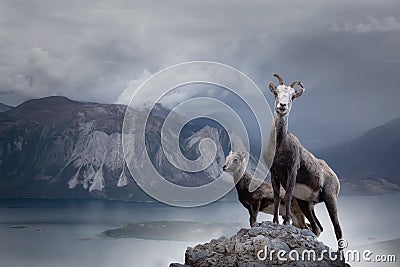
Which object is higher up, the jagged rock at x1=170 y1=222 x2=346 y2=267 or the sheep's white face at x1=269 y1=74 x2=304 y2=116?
the sheep's white face at x1=269 y1=74 x2=304 y2=116

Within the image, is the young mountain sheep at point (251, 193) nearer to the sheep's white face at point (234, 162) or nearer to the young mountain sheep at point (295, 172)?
the sheep's white face at point (234, 162)

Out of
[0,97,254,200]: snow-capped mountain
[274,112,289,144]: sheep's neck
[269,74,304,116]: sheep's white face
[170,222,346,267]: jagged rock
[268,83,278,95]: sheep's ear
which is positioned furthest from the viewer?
[0,97,254,200]: snow-capped mountain

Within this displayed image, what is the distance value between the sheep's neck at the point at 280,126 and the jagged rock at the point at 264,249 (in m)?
1.24

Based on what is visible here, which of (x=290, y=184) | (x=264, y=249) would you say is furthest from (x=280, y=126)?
(x=264, y=249)

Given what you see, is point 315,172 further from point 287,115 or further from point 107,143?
point 107,143

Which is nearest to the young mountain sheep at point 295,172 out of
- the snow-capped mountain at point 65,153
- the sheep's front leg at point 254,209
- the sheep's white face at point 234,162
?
the sheep's front leg at point 254,209

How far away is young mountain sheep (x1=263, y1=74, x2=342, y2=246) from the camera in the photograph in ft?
29.1

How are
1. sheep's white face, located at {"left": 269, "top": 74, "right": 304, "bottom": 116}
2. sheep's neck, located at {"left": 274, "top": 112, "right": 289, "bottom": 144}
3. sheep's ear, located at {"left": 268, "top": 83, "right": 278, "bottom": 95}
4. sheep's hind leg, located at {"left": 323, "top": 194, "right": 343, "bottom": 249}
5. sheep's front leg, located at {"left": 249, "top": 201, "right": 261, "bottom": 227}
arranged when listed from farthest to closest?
sheep's front leg, located at {"left": 249, "top": 201, "right": 261, "bottom": 227}
sheep's hind leg, located at {"left": 323, "top": 194, "right": 343, "bottom": 249}
sheep's ear, located at {"left": 268, "top": 83, "right": 278, "bottom": 95}
sheep's neck, located at {"left": 274, "top": 112, "right": 289, "bottom": 144}
sheep's white face, located at {"left": 269, "top": 74, "right": 304, "bottom": 116}

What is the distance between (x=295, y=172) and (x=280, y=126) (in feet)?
2.22

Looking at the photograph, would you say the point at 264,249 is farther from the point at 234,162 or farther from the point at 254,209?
the point at 234,162

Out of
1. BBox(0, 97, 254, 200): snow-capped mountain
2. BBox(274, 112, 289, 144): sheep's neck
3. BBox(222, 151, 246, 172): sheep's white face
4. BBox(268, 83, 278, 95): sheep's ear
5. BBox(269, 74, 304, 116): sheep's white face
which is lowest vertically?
BBox(222, 151, 246, 172): sheep's white face

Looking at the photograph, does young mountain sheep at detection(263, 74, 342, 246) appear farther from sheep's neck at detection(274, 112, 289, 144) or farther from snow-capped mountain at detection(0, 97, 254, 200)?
snow-capped mountain at detection(0, 97, 254, 200)

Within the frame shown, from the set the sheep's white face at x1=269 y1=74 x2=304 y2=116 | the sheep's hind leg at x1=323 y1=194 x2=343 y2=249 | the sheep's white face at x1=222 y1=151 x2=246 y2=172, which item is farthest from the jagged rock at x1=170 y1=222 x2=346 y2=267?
the sheep's white face at x1=269 y1=74 x2=304 y2=116

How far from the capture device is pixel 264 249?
8.62 meters
